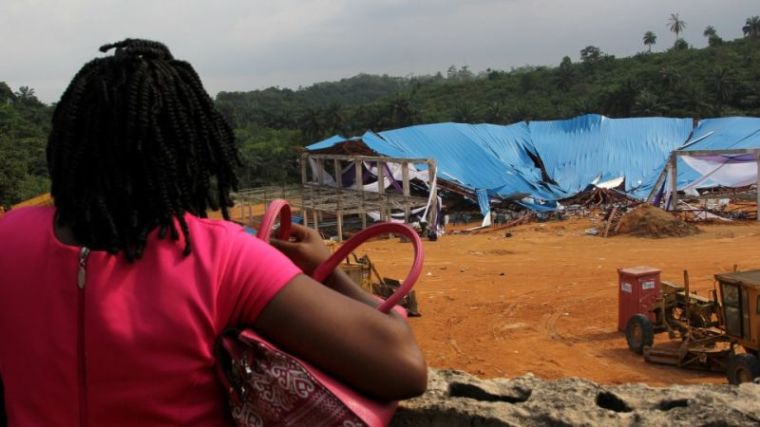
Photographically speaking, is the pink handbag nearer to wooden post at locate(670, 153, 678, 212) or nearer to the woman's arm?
the woman's arm

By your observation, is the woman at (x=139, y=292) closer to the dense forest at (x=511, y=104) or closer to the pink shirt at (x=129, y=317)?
the pink shirt at (x=129, y=317)

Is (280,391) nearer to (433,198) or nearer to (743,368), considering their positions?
(743,368)

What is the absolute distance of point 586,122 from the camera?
38.2 m

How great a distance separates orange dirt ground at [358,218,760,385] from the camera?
10984mm

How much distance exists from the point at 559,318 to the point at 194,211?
41.8 ft

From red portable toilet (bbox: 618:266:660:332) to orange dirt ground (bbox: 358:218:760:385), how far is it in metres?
0.45

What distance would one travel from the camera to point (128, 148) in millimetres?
1418

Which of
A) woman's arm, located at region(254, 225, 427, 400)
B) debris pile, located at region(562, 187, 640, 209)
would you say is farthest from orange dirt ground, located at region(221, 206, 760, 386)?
woman's arm, located at region(254, 225, 427, 400)

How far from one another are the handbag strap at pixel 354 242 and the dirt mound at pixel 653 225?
22750 mm

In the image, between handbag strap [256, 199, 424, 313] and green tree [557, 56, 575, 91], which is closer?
handbag strap [256, 199, 424, 313]

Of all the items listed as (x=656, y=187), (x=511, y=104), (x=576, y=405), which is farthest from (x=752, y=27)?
(x=576, y=405)

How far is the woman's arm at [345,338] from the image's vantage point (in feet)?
4.47

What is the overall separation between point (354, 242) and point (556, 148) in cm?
3701

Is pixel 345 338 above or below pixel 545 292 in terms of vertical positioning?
above
